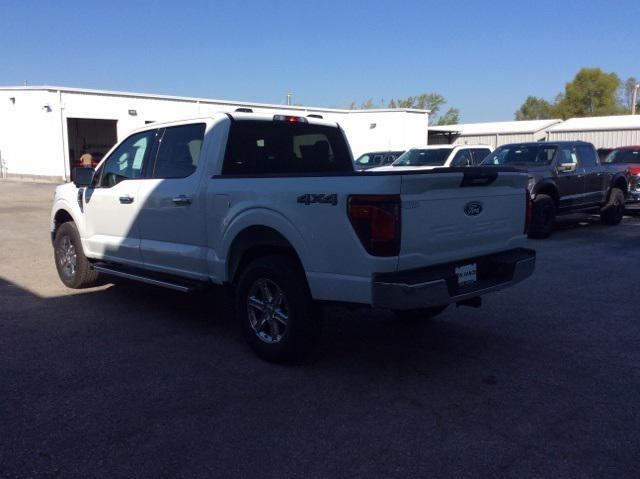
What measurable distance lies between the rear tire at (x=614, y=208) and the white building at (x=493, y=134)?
29.8m

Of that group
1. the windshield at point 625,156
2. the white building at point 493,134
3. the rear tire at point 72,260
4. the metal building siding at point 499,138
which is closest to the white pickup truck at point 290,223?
the rear tire at point 72,260

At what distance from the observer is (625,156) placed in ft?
56.5

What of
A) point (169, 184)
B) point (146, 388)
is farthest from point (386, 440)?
point (169, 184)

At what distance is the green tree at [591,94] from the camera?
78938mm

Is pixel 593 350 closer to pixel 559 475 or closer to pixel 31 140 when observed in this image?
pixel 559 475

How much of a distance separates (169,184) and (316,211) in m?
2.00

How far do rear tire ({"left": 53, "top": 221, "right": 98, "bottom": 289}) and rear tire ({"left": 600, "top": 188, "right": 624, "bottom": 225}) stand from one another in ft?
38.1

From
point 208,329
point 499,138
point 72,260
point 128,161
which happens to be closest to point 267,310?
point 208,329

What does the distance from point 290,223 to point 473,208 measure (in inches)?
55.0

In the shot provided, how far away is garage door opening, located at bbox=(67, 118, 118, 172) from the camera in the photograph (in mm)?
36438

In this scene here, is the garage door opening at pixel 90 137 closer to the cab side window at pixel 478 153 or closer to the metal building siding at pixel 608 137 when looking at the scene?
the cab side window at pixel 478 153

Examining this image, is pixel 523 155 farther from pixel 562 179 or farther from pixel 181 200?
pixel 181 200

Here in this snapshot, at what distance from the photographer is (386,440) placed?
3.59 metres

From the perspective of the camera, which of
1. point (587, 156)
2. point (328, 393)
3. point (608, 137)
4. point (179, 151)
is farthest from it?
point (608, 137)
